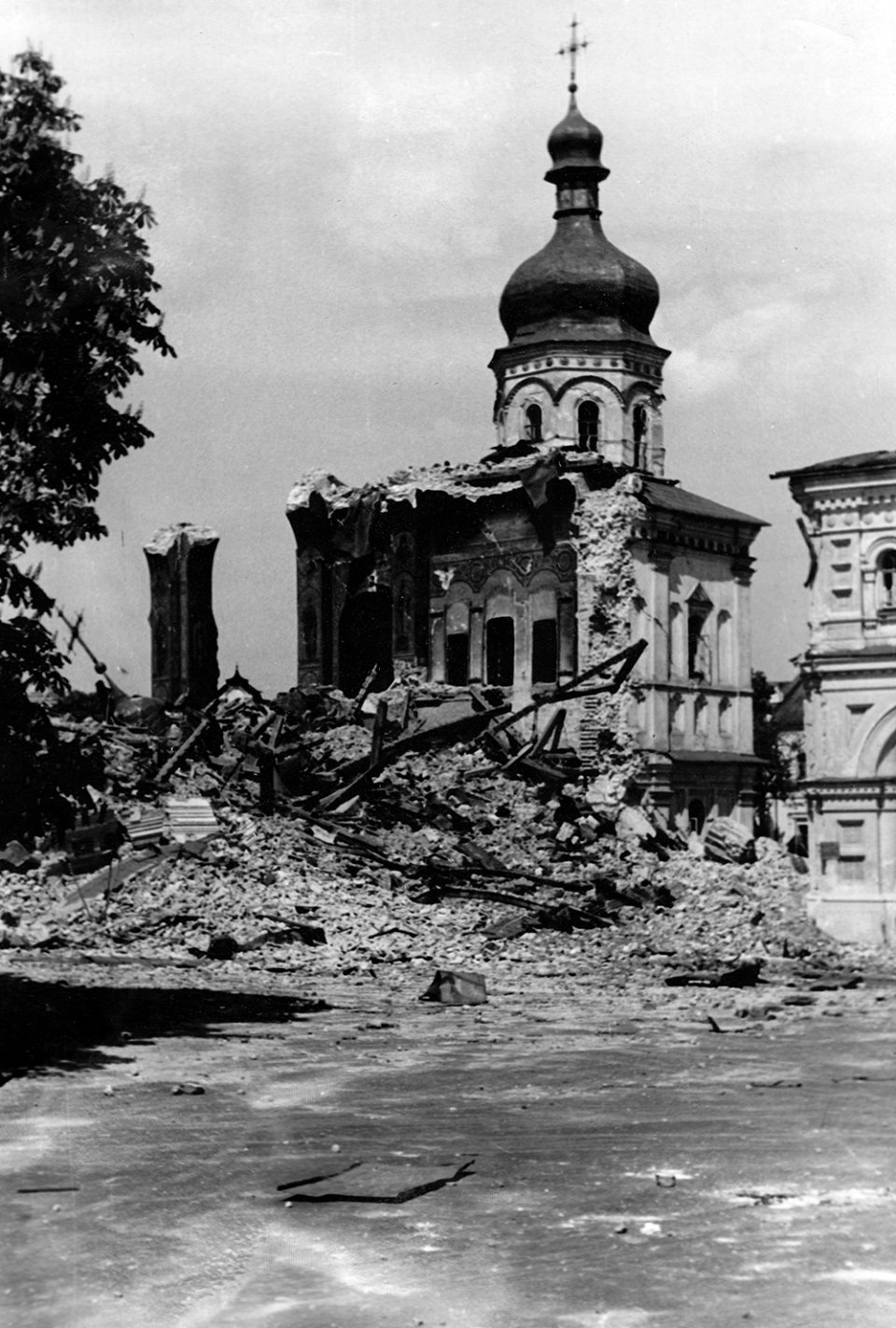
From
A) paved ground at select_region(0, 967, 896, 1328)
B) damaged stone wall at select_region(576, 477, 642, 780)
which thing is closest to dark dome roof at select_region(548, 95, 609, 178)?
damaged stone wall at select_region(576, 477, 642, 780)

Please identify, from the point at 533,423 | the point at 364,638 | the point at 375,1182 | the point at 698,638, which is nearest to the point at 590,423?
the point at 533,423

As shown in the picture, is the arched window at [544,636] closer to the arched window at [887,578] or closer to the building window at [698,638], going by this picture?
the building window at [698,638]

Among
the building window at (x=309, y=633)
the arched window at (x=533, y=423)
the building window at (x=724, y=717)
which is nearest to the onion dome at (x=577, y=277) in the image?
the arched window at (x=533, y=423)

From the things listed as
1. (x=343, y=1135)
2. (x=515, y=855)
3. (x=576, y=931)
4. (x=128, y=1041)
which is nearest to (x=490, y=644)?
(x=515, y=855)

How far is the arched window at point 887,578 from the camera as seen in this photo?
789 inches

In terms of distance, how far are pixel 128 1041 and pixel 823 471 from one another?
1114 cm

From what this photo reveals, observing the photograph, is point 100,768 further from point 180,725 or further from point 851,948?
point 180,725

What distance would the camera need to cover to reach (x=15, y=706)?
11.6 m

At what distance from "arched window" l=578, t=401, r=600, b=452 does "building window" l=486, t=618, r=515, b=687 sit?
4874mm

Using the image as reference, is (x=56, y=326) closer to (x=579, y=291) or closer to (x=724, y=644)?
(x=724, y=644)

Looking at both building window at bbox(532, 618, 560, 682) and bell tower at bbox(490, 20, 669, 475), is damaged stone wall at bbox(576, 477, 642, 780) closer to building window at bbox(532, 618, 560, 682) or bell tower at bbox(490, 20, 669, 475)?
building window at bbox(532, 618, 560, 682)

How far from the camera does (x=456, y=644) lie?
35188 millimetres

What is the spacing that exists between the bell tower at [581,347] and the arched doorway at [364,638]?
456 centimetres

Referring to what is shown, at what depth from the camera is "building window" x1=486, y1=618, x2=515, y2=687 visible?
3459cm
